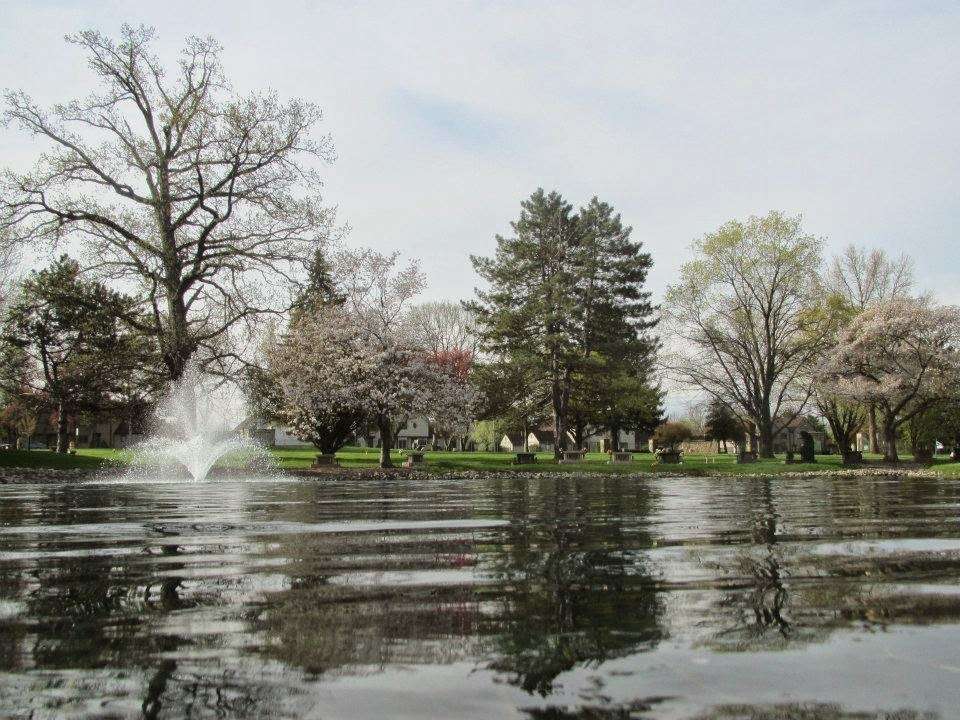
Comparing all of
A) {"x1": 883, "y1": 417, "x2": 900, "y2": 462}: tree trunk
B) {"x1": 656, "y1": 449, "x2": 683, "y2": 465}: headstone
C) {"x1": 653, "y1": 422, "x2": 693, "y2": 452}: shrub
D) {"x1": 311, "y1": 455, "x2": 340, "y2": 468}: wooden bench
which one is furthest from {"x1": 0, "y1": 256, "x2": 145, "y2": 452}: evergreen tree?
{"x1": 653, "y1": 422, "x2": 693, "y2": 452}: shrub

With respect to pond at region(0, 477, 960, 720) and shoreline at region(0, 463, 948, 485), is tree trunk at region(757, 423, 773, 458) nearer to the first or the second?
shoreline at region(0, 463, 948, 485)

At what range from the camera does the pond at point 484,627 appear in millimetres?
2689

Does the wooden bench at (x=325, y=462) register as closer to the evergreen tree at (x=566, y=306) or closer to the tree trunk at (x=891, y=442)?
the evergreen tree at (x=566, y=306)

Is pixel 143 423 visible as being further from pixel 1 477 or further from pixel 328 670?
pixel 328 670

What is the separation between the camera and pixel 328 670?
3.03 m

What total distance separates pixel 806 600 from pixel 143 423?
4761 cm

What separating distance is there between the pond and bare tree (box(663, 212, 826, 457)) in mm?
47143

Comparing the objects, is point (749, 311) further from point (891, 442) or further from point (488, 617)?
point (488, 617)

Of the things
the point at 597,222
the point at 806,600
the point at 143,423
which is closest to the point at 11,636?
the point at 806,600

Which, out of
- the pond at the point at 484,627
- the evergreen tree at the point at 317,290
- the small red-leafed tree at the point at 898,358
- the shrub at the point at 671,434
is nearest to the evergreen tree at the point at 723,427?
the shrub at the point at 671,434

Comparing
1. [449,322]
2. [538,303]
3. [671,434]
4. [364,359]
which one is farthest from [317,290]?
[671,434]

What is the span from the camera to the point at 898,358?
5003 centimetres

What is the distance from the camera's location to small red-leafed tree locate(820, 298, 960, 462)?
48562 millimetres

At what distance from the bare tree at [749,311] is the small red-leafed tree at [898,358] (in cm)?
316
